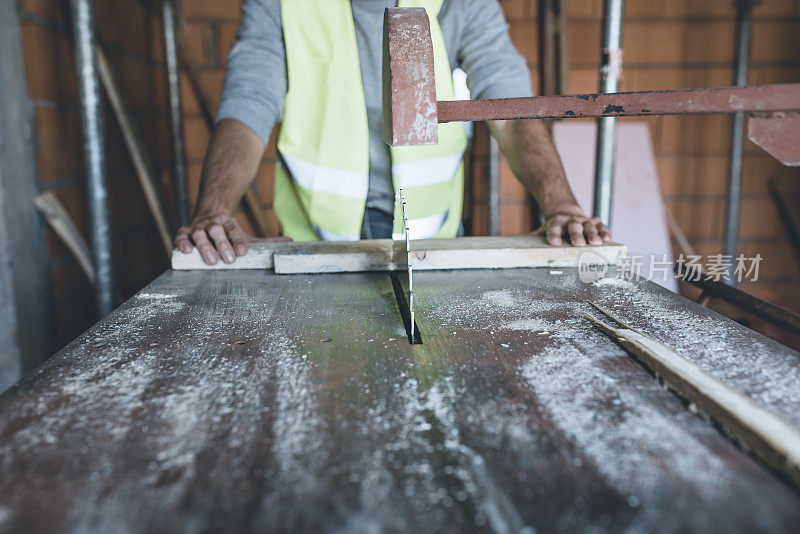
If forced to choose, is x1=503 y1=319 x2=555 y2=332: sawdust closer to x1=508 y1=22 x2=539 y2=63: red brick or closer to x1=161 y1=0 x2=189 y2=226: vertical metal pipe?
x1=161 y1=0 x2=189 y2=226: vertical metal pipe

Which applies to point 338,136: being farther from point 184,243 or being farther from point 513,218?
point 513,218

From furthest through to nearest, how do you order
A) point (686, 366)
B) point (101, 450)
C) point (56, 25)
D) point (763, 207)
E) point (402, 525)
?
point (763, 207) < point (56, 25) < point (686, 366) < point (101, 450) < point (402, 525)

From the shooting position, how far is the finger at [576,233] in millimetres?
1374

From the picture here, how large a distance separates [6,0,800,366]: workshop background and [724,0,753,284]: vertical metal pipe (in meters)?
0.30

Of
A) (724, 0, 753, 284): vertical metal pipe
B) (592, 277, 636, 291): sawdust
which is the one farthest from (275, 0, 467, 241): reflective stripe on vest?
(724, 0, 753, 284): vertical metal pipe

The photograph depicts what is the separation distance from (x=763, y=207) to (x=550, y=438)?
146 inches

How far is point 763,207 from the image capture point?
144 inches

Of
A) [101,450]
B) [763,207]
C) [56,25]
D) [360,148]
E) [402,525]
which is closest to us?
[402,525]

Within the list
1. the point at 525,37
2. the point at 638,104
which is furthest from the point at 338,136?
the point at 525,37

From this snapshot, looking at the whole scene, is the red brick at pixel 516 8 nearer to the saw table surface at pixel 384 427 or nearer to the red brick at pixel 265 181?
the red brick at pixel 265 181

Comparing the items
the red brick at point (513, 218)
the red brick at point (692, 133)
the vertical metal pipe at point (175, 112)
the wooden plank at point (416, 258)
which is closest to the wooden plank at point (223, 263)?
the wooden plank at point (416, 258)

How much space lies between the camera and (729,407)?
2.12 ft

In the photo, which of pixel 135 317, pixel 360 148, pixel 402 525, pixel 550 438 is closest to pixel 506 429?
pixel 550 438

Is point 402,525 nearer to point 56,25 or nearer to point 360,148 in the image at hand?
point 360,148
